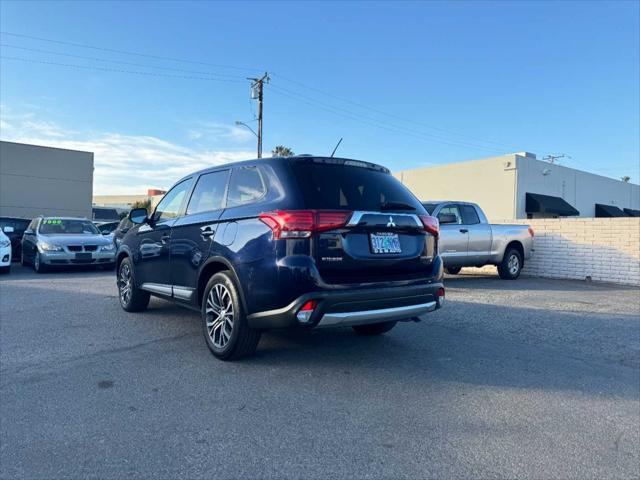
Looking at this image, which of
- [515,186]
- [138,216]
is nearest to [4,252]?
[138,216]

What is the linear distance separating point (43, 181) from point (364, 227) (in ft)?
111

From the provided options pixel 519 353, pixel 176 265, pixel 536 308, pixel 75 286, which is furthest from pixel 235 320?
pixel 75 286

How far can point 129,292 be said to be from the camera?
270 inches

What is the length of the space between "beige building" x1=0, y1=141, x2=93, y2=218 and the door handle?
31561 mm

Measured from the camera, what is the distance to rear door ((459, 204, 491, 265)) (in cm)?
1127

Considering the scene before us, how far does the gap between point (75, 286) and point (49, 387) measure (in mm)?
6511

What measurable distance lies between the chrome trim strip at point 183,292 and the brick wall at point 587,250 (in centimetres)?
1042

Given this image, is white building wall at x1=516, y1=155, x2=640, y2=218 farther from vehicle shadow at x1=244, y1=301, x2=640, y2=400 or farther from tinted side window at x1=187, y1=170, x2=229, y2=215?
tinted side window at x1=187, y1=170, x2=229, y2=215

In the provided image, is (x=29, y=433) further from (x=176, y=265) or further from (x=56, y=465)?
(x=176, y=265)

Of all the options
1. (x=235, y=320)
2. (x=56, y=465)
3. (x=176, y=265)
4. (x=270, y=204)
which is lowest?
(x=56, y=465)

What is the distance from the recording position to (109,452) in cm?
289

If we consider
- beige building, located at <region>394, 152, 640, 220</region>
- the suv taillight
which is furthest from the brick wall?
beige building, located at <region>394, 152, 640, 220</region>

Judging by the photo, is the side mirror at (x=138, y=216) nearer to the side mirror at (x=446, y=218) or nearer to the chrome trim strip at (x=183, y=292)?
the chrome trim strip at (x=183, y=292)

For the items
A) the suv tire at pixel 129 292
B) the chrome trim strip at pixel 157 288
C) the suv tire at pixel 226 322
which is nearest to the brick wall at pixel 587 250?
the suv tire at pixel 129 292
